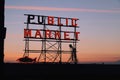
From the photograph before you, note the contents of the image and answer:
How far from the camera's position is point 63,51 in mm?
60062

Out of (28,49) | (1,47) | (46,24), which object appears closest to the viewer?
(1,47)

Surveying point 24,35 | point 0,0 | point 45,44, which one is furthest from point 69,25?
point 0,0

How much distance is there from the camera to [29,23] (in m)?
56.4


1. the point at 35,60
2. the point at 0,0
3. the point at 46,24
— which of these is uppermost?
the point at 46,24

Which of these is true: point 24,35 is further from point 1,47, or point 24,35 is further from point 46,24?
point 1,47

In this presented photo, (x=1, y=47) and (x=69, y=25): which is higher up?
(x=69, y=25)

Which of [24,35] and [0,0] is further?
[24,35]

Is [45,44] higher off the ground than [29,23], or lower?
lower

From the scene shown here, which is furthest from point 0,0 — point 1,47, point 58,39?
point 58,39

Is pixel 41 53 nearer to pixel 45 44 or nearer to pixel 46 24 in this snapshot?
pixel 45 44

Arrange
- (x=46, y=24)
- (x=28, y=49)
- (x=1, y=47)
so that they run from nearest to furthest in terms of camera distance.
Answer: (x=1, y=47) < (x=28, y=49) < (x=46, y=24)

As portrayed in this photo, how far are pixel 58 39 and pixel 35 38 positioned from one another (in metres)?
5.67

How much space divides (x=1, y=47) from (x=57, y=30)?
183 ft

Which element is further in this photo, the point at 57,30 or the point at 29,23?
the point at 57,30
